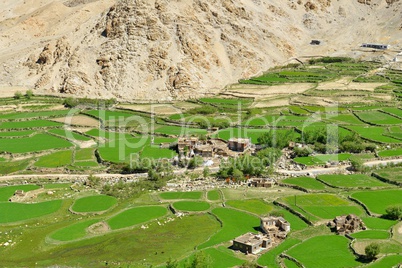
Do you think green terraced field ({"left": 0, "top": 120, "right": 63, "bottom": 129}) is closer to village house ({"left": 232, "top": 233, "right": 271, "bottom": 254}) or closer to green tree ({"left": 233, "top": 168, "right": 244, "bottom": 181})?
green tree ({"left": 233, "top": 168, "right": 244, "bottom": 181})

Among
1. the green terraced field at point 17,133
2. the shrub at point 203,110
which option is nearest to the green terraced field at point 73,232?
the green terraced field at point 17,133

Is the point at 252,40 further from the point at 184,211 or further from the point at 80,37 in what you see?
the point at 184,211

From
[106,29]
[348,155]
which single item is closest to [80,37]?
[106,29]

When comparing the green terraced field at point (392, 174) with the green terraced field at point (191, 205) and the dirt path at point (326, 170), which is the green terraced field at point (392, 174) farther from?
the green terraced field at point (191, 205)

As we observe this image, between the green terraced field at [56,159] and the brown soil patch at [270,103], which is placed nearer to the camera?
the green terraced field at [56,159]

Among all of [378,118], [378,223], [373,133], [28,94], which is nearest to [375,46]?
[378,118]

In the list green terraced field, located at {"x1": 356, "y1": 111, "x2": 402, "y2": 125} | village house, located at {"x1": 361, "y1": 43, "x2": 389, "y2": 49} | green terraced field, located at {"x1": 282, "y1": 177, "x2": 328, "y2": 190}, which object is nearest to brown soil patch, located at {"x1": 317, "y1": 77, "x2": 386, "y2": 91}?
green terraced field, located at {"x1": 356, "y1": 111, "x2": 402, "y2": 125}

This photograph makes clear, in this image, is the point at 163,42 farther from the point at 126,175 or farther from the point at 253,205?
the point at 253,205
